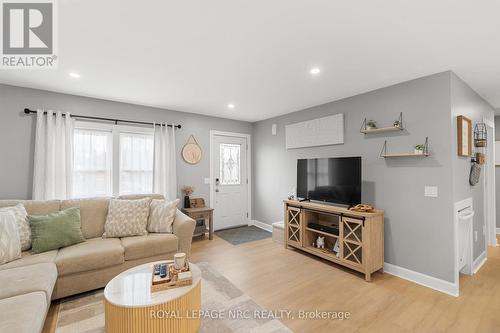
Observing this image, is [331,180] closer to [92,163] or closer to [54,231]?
[54,231]

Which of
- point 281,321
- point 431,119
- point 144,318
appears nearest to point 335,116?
point 431,119

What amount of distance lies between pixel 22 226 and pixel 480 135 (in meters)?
5.69

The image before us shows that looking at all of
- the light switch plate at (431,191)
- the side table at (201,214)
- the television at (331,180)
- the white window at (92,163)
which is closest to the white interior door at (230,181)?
the side table at (201,214)

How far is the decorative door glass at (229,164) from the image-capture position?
16.5ft

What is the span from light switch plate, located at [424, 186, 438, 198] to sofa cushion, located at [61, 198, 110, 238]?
403 centimetres

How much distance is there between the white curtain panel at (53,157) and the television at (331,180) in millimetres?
3568

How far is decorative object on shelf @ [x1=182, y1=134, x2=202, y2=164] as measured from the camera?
4.44 m

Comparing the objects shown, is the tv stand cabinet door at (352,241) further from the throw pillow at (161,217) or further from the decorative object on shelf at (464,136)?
the throw pillow at (161,217)

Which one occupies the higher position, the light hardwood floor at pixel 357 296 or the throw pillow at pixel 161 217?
the throw pillow at pixel 161 217

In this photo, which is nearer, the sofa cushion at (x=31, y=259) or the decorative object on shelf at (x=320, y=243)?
the sofa cushion at (x=31, y=259)

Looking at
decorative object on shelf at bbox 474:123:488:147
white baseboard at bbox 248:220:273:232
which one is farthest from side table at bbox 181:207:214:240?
decorative object on shelf at bbox 474:123:488:147

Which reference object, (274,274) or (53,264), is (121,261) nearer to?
(53,264)

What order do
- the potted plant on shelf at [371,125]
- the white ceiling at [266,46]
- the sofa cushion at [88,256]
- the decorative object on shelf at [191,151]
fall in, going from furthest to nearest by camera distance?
1. the decorative object on shelf at [191,151]
2. the potted plant on shelf at [371,125]
3. the sofa cushion at [88,256]
4. the white ceiling at [266,46]

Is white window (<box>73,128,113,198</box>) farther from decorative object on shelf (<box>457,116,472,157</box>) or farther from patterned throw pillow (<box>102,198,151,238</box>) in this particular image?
decorative object on shelf (<box>457,116,472,157</box>)
